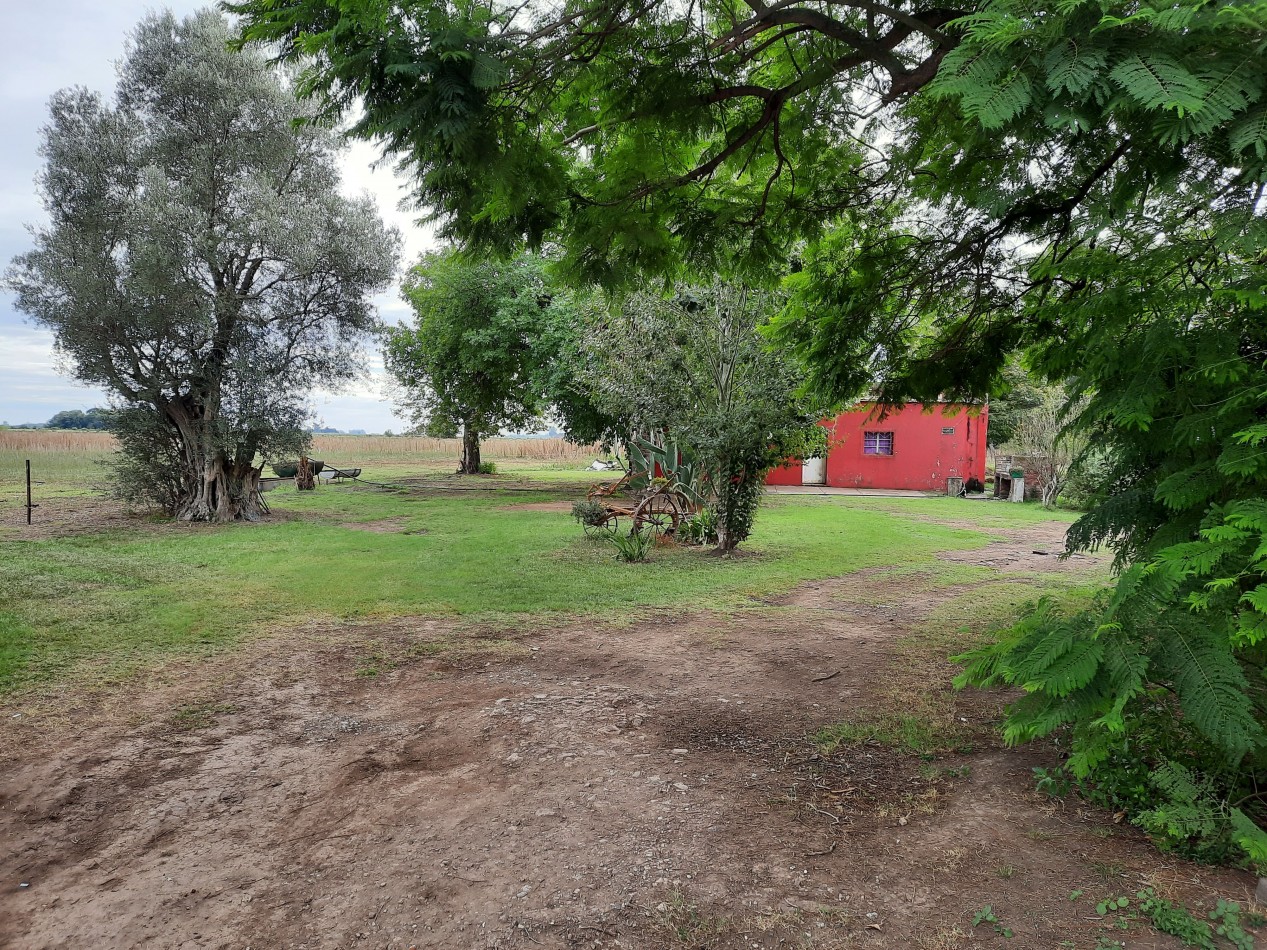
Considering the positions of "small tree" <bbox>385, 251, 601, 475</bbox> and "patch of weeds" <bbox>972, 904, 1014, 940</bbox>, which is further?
"small tree" <bbox>385, 251, 601, 475</bbox>

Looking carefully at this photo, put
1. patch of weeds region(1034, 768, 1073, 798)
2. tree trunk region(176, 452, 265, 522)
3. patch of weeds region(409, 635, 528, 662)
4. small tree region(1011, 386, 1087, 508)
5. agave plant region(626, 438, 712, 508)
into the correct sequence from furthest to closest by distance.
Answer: small tree region(1011, 386, 1087, 508)
tree trunk region(176, 452, 265, 522)
agave plant region(626, 438, 712, 508)
patch of weeds region(409, 635, 528, 662)
patch of weeds region(1034, 768, 1073, 798)

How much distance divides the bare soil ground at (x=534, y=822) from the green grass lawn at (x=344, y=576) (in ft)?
4.84

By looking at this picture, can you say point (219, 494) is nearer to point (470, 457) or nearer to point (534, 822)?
point (534, 822)

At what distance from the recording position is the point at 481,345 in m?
23.3

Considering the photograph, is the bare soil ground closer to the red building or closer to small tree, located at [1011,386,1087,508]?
small tree, located at [1011,386,1087,508]

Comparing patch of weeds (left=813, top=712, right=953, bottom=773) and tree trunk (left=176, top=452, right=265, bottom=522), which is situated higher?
tree trunk (left=176, top=452, right=265, bottom=522)

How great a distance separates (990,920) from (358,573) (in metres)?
8.67

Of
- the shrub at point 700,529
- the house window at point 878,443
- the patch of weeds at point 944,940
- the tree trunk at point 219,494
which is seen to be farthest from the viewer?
the house window at point 878,443

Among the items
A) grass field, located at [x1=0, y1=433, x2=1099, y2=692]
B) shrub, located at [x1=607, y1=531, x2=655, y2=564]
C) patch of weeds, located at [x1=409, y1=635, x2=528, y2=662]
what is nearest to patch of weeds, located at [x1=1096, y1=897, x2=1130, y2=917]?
patch of weeds, located at [x1=409, y1=635, x2=528, y2=662]

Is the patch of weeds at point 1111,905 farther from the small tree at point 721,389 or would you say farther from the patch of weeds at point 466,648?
the small tree at point 721,389

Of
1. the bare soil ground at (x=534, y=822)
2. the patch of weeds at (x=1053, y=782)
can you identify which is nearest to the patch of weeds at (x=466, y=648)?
the bare soil ground at (x=534, y=822)

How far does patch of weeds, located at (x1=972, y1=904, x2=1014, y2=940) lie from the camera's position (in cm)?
252

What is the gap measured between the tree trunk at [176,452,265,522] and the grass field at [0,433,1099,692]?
0.79 meters

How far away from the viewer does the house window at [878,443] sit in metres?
28.7
